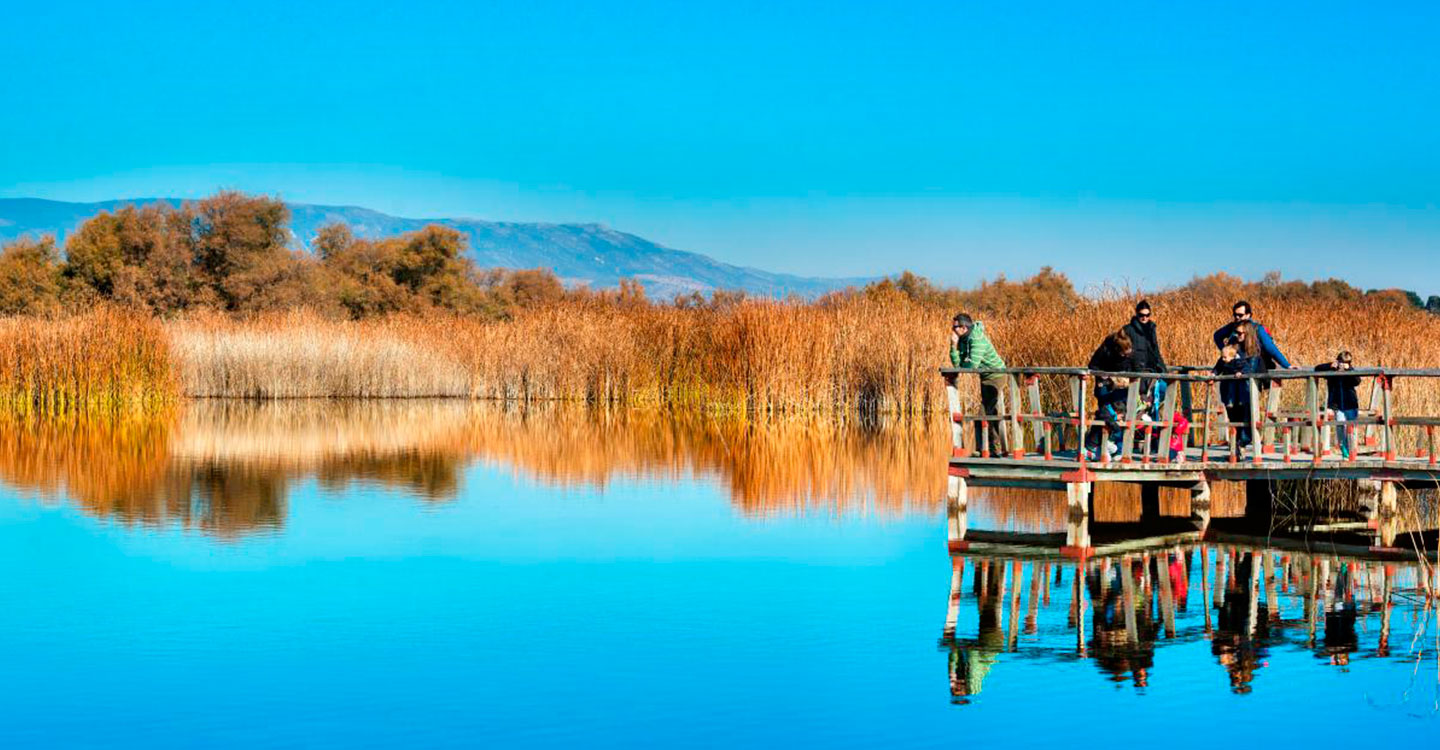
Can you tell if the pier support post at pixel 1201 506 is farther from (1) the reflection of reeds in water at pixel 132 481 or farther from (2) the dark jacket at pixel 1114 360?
(1) the reflection of reeds in water at pixel 132 481

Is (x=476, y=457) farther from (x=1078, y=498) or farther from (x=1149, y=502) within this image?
(x=1078, y=498)

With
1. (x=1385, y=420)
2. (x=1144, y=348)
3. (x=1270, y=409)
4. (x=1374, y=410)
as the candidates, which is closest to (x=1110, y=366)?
(x=1144, y=348)

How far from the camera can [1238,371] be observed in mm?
16797

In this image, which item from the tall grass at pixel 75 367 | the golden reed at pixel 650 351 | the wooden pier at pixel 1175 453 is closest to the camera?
the wooden pier at pixel 1175 453

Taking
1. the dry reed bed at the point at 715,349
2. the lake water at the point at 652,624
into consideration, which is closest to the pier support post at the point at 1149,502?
the lake water at the point at 652,624

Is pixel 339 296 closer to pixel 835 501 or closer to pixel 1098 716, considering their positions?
pixel 835 501

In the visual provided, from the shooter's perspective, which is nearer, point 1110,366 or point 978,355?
point 1110,366

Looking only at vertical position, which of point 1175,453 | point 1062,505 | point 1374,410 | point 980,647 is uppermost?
point 1374,410

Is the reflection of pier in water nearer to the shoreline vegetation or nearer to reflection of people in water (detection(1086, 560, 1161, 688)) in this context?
reflection of people in water (detection(1086, 560, 1161, 688))

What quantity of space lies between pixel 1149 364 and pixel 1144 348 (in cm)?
21

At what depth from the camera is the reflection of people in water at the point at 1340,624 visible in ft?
37.2

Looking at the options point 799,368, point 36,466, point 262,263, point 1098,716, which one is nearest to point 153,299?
point 262,263

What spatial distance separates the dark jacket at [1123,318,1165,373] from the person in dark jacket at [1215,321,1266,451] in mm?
623

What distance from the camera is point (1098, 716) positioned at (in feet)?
31.8
